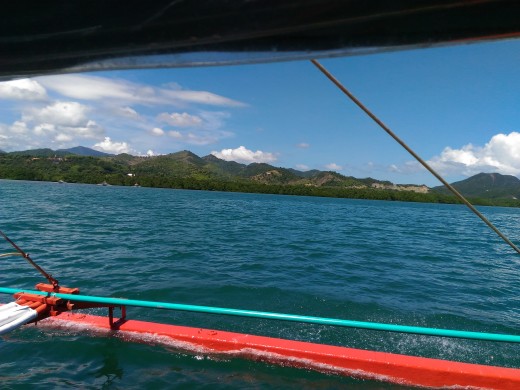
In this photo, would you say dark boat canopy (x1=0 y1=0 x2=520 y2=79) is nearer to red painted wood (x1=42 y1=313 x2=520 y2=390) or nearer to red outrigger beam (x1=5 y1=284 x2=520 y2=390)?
red outrigger beam (x1=5 y1=284 x2=520 y2=390)

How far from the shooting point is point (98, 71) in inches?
62.2

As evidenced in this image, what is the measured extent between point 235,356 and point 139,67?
4.84 metres

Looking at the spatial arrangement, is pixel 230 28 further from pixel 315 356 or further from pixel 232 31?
pixel 315 356

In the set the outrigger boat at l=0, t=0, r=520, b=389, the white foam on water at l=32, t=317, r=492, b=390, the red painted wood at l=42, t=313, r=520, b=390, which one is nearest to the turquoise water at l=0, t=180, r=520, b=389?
the white foam on water at l=32, t=317, r=492, b=390

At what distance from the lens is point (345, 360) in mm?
5074

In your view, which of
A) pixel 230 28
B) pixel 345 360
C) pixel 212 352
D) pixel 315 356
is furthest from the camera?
pixel 212 352

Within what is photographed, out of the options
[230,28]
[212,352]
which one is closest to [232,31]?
[230,28]

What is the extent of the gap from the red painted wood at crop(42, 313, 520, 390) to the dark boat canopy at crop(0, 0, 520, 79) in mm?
4790

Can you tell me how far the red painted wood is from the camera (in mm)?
4648

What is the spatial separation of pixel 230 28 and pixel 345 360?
4947 mm

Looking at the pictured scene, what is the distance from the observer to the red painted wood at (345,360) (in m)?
4.65

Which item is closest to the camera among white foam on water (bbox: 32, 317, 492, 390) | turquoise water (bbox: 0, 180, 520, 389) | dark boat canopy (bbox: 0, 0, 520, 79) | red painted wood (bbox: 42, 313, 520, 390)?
dark boat canopy (bbox: 0, 0, 520, 79)

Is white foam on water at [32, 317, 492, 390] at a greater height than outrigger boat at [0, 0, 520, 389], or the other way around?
outrigger boat at [0, 0, 520, 389]

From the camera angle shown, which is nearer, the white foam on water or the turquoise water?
the white foam on water
